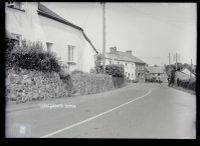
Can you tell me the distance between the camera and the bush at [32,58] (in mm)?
12758

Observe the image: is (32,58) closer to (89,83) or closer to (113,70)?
(89,83)

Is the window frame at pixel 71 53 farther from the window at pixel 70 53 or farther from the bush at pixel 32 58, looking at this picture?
the bush at pixel 32 58

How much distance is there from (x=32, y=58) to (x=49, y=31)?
202 inches

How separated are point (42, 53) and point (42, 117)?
6.09 meters

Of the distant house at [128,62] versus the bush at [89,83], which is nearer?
the bush at [89,83]

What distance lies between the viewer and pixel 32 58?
13.7 m

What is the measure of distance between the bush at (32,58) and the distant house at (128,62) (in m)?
39.3

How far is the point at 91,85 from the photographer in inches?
864

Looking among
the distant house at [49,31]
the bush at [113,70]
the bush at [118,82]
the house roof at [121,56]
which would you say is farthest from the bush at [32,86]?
the house roof at [121,56]

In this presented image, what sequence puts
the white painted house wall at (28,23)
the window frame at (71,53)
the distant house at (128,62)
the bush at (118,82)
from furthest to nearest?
the distant house at (128,62) < the bush at (118,82) < the window frame at (71,53) < the white painted house wall at (28,23)

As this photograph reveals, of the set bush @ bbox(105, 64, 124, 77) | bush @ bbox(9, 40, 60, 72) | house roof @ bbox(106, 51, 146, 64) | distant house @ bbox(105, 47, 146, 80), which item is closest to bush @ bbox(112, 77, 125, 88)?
bush @ bbox(105, 64, 124, 77)

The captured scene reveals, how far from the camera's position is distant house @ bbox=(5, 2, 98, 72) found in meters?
15.0

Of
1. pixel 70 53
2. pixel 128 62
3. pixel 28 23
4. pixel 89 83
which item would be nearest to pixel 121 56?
pixel 128 62
